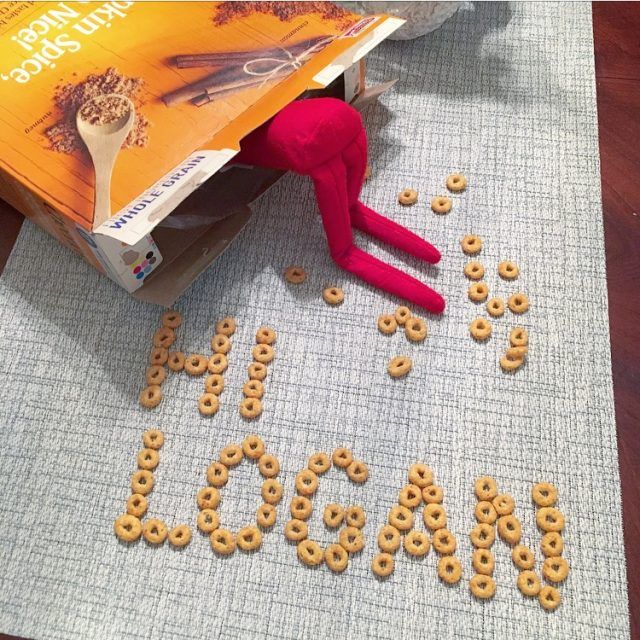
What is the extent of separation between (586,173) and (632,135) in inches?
3.6

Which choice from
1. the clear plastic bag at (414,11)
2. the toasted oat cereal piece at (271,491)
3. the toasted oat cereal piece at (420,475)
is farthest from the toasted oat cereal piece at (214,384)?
the clear plastic bag at (414,11)

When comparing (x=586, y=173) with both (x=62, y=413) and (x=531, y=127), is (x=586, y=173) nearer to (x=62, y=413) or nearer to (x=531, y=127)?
(x=531, y=127)

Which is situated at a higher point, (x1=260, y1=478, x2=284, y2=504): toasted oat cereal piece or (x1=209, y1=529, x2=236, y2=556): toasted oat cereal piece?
(x1=260, y1=478, x2=284, y2=504): toasted oat cereal piece

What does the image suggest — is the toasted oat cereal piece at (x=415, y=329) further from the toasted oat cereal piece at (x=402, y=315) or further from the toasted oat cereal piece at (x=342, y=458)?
the toasted oat cereal piece at (x=342, y=458)

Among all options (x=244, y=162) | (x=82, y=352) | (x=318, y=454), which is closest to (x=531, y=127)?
(x=244, y=162)

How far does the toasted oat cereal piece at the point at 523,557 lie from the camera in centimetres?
64

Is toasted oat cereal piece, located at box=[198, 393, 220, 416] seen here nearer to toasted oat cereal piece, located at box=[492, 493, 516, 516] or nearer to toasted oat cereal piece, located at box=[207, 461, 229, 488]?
toasted oat cereal piece, located at box=[207, 461, 229, 488]

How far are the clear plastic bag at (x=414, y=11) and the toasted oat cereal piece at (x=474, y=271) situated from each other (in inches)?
13.4

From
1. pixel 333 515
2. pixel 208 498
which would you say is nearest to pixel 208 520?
pixel 208 498

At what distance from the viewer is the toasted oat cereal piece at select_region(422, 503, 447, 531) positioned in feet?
2.18

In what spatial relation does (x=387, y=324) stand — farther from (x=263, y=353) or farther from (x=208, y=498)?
(x=208, y=498)

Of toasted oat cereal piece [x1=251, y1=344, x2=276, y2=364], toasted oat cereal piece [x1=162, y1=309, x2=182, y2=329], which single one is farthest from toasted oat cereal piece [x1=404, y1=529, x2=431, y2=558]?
toasted oat cereal piece [x1=162, y1=309, x2=182, y2=329]

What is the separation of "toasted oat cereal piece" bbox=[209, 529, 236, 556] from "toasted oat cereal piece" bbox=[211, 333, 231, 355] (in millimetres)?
191

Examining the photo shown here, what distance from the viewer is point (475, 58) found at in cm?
94
